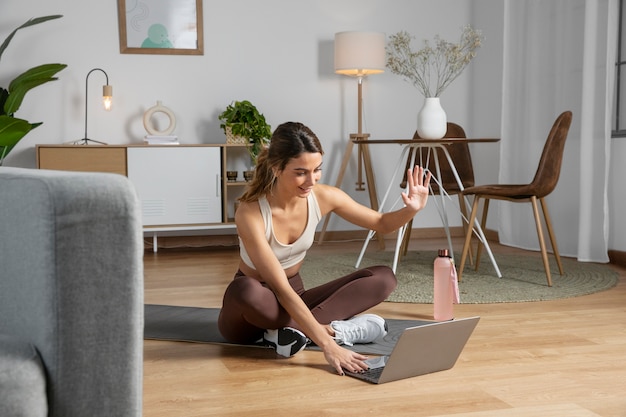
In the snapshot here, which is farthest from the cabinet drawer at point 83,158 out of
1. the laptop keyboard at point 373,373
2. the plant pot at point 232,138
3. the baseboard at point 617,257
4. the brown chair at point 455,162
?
the laptop keyboard at point 373,373

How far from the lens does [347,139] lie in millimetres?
6160

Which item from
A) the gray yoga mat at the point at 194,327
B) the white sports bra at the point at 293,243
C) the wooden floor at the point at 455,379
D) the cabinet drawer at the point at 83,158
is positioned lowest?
the gray yoga mat at the point at 194,327

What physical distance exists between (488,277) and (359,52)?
2070 millimetres

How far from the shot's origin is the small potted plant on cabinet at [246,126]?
5469 millimetres

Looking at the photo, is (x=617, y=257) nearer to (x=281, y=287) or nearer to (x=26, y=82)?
(x=281, y=287)

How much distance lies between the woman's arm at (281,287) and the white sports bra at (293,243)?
0.03 m

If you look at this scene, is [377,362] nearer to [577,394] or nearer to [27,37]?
[577,394]

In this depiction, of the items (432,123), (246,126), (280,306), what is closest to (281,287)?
(280,306)

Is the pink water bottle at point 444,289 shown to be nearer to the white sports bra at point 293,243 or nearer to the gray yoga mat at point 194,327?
the gray yoga mat at point 194,327

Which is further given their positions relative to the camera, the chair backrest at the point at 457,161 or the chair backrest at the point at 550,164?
the chair backrest at the point at 457,161

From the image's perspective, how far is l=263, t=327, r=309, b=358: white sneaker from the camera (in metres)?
2.69

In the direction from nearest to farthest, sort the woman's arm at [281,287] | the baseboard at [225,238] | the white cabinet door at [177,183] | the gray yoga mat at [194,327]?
the woman's arm at [281,287] → the gray yoga mat at [194,327] → the white cabinet door at [177,183] → the baseboard at [225,238]

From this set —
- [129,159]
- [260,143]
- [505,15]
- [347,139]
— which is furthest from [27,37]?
[505,15]

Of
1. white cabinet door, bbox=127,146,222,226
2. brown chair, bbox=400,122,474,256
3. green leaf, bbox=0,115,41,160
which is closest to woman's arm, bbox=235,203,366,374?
brown chair, bbox=400,122,474,256
